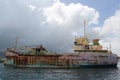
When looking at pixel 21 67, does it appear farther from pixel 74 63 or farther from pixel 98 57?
pixel 98 57

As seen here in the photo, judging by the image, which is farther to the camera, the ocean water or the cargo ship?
the cargo ship

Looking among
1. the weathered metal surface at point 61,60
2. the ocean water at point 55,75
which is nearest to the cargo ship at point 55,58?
the weathered metal surface at point 61,60

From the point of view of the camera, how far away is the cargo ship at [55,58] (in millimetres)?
90125

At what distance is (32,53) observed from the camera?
91.9 metres

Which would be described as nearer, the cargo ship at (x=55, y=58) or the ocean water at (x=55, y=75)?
the ocean water at (x=55, y=75)

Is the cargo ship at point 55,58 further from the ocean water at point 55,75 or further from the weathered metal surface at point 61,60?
the ocean water at point 55,75

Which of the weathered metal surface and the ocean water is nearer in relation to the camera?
the ocean water

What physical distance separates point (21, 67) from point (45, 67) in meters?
8.01

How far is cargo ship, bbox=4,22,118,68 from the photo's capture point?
90.1 metres

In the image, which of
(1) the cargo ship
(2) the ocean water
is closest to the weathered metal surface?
(1) the cargo ship

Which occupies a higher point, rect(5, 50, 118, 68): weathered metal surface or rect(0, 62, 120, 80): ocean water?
rect(5, 50, 118, 68): weathered metal surface

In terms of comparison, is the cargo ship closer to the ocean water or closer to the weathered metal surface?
the weathered metal surface

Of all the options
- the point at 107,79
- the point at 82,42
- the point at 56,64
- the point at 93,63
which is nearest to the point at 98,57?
the point at 93,63

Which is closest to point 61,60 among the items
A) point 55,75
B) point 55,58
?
point 55,58
